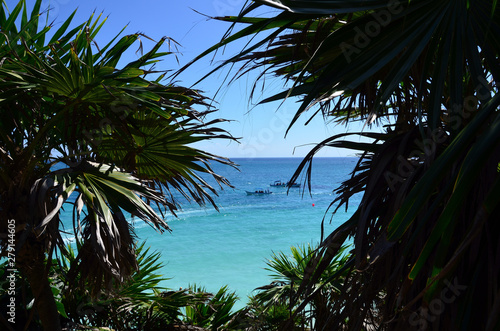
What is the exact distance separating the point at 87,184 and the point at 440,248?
2.21 metres

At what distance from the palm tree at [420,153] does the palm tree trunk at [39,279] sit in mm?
2103

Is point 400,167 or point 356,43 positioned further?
point 400,167

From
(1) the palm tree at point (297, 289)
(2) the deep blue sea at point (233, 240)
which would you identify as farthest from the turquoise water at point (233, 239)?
(1) the palm tree at point (297, 289)

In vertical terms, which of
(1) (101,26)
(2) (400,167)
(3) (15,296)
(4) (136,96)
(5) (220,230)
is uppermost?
(1) (101,26)

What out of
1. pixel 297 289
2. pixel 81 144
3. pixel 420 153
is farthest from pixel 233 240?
pixel 420 153

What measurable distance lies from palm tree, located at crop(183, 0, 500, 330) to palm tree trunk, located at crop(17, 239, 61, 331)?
2.10 metres

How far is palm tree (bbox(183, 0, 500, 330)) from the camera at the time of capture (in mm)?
881

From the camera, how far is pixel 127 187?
2701 millimetres

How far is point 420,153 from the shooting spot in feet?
6.07

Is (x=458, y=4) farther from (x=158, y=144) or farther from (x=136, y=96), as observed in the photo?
(x=158, y=144)

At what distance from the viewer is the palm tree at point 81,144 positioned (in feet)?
8.07

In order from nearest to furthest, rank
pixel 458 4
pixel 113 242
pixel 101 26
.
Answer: pixel 458 4 → pixel 113 242 → pixel 101 26

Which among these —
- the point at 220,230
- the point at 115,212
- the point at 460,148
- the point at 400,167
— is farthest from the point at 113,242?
the point at 220,230

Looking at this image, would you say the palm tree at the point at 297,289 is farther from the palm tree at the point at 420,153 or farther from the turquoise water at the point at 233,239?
the turquoise water at the point at 233,239
